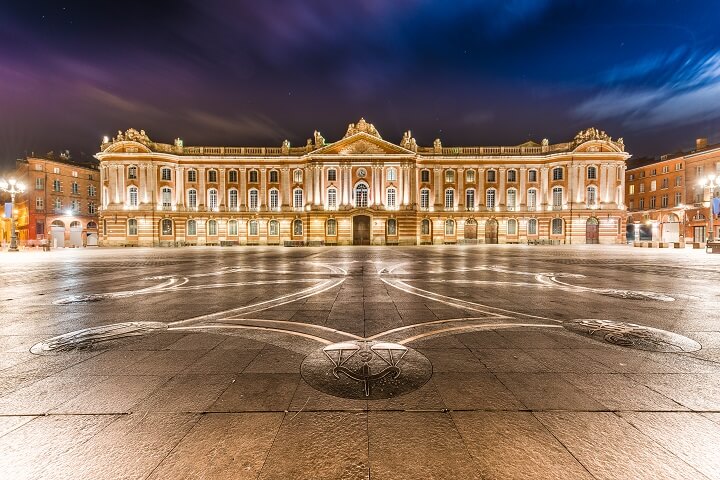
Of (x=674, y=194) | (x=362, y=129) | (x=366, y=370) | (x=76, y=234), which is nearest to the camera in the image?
(x=366, y=370)

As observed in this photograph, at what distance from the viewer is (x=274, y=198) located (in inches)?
1895

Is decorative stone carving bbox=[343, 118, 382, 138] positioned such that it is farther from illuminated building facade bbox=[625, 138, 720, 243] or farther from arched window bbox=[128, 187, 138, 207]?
illuminated building facade bbox=[625, 138, 720, 243]

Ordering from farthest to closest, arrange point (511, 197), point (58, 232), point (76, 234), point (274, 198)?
point (76, 234)
point (58, 232)
point (274, 198)
point (511, 197)

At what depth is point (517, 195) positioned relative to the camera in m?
47.7

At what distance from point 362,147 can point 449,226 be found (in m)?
17.0

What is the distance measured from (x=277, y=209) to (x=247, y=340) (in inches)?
1738

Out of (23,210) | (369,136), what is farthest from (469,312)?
(23,210)

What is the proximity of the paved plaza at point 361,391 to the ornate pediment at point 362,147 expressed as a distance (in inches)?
1568

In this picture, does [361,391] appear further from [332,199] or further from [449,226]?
[449,226]

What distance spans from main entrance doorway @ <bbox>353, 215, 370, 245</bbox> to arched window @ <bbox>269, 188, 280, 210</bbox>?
39.4 feet

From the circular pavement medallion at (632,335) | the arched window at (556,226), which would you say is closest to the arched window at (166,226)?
the circular pavement medallion at (632,335)

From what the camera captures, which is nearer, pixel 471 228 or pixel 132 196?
pixel 132 196

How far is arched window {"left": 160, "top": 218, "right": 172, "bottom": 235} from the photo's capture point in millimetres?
46031

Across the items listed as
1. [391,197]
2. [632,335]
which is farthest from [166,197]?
[632,335]
